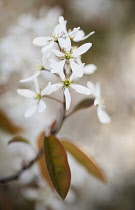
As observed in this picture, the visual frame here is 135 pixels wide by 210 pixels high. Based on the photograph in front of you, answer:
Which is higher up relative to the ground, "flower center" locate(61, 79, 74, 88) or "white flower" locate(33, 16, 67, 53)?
"white flower" locate(33, 16, 67, 53)

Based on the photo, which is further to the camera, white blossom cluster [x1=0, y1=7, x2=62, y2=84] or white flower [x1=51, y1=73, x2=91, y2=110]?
white blossom cluster [x1=0, y1=7, x2=62, y2=84]

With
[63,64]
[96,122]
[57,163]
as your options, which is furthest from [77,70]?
[96,122]

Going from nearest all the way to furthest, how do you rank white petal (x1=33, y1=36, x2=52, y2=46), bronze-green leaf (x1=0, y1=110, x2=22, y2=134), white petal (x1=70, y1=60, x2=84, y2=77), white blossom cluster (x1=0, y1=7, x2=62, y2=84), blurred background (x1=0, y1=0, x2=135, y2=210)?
white petal (x1=70, y1=60, x2=84, y2=77) → white petal (x1=33, y1=36, x2=52, y2=46) → bronze-green leaf (x1=0, y1=110, x2=22, y2=134) → white blossom cluster (x1=0, y1=7, x2=62, y2=84) → blurred background (x1=0, y1=0, x2=135, y2=210)

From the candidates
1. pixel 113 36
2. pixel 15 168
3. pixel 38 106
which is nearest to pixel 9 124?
pixel 38 106

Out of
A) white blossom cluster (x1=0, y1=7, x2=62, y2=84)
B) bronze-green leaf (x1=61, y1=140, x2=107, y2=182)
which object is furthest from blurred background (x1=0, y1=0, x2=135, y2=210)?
bronze-green leaf (x1=61, y1=140, x2=107, y2=182)

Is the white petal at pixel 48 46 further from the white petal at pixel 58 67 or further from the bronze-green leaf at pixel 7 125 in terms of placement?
the bronze-green leaf at pixel 7 125

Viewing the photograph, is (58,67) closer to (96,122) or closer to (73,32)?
(73,32)

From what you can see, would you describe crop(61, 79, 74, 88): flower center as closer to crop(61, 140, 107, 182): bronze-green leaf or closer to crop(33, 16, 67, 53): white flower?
crop(33, 16, 67, 53): white flower

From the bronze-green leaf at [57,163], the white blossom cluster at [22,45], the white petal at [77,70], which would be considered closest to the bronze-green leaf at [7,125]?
the white blossom cluster at [22,45]

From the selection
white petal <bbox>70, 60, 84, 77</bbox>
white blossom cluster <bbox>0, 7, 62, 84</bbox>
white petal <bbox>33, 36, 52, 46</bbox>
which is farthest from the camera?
white blossom cluster <bbox>0, 7, 62, 84</bbox>
